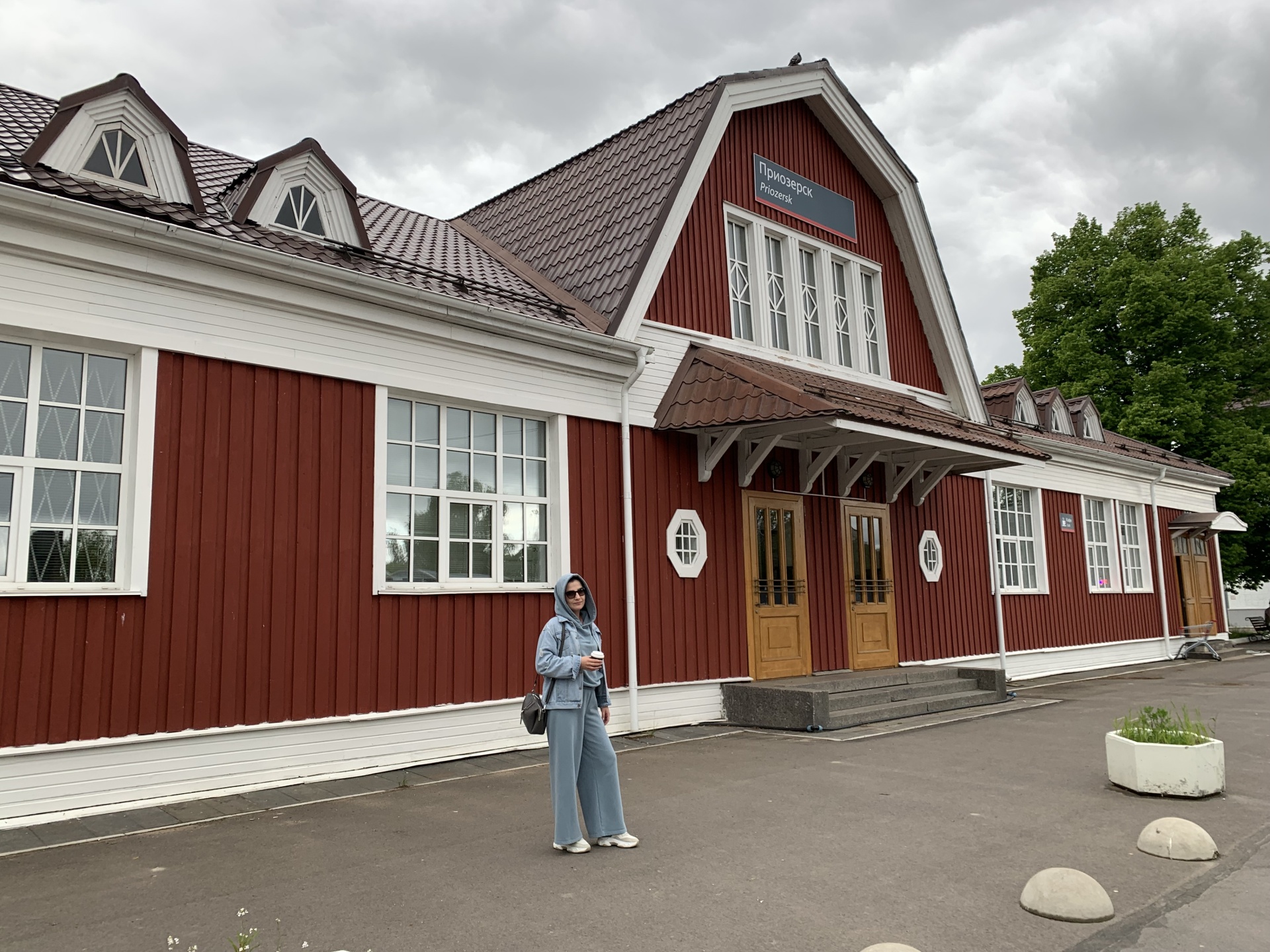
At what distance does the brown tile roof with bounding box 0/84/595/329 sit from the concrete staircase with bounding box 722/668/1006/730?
4.59 m

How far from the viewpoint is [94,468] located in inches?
271

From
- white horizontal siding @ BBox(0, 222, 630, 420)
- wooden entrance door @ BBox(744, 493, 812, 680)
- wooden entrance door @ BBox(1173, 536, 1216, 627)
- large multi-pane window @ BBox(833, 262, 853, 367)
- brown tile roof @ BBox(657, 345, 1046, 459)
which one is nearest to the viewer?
white horizontal siding @ BBox(0, 222, 630, 420)

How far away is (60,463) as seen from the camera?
6.75 metres

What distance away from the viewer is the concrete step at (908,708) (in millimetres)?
10086

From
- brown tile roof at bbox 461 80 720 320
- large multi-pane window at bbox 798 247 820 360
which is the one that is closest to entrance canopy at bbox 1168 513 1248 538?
large multi-pane window at bbox 798 247 820 360

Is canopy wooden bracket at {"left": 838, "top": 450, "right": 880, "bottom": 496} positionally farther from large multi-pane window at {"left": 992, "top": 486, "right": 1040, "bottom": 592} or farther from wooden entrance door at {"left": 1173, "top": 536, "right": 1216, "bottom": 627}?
wooden entrance door at {"left": 1173, "top": 536, "right": 1216, "bottom": 627}

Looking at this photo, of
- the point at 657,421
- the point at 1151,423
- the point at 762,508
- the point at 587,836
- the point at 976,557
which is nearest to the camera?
the point at 587,836

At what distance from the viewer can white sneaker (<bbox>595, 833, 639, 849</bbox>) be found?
552 cm

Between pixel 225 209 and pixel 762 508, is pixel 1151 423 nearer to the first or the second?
pixel 762 508

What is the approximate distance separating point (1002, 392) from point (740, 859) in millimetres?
15733

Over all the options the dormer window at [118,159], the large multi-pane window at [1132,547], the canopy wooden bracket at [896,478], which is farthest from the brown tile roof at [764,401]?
the large multi-pane window at [1132,547]

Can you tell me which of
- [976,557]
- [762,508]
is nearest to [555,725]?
[762,508]

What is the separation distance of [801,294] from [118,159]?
27.6 ft

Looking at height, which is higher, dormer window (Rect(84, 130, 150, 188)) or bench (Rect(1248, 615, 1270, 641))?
dormer window (Rect(84, 130, 150, 188))
